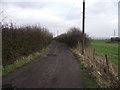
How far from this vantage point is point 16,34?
15.6 meters

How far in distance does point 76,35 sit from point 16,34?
81.9ft

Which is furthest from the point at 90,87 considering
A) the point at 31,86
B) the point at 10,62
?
the point at 10,62

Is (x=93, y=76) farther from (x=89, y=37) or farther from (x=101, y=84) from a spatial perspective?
(x=89, y=37)

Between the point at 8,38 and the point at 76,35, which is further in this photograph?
the point at 76,35

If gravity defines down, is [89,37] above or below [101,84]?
above

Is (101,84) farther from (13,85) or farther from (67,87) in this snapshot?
(13,85)

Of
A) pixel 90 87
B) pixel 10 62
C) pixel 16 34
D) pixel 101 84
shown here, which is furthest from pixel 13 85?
pixel 16 34

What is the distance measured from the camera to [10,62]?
14.3m

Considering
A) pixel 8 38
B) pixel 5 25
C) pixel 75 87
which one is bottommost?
pixel 75 87

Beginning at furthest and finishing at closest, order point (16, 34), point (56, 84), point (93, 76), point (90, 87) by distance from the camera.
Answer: point (16, 34) < point (93, 76) < point (56, 84) < point (90, 87)

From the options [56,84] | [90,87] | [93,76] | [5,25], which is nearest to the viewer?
[90,87]

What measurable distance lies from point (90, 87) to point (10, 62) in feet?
25.7

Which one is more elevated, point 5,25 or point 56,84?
point 5,25

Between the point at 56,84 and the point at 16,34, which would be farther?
the point at 16,34
